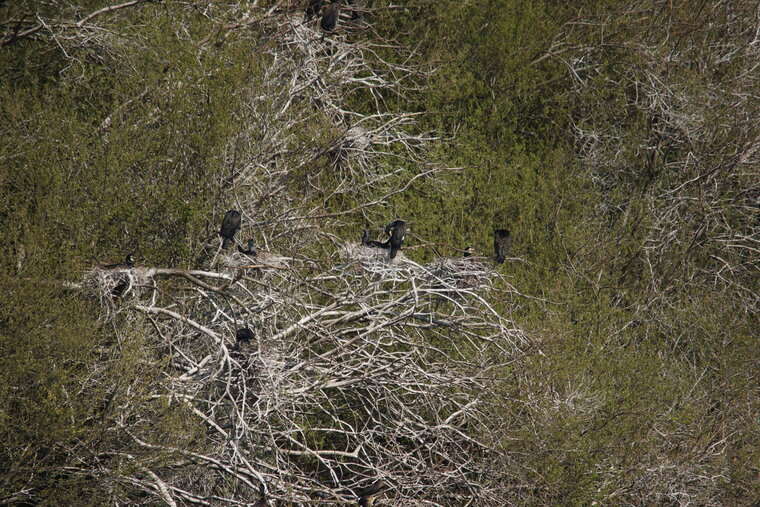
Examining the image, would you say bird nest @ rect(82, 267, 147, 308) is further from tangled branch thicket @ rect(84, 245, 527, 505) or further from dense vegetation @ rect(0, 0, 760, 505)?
dense vegetation @ rect(0, 0, 760, 505)

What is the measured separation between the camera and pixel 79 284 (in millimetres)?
10125

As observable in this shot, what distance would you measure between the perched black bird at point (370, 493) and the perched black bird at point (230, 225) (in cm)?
308

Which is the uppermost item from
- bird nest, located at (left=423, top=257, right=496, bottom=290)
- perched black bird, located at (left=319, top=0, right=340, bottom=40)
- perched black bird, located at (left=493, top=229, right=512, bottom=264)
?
perched black bird, located at (left=319, top=0, right=340, bottom=40)

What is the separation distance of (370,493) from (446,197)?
585 cm

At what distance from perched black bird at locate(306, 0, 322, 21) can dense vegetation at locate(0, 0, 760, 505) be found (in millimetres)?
170

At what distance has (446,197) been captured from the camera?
606 inches

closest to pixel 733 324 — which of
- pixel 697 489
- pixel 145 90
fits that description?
pixel 697 489

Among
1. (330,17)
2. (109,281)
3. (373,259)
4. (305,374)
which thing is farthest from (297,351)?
(330,17)

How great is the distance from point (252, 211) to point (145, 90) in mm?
1944

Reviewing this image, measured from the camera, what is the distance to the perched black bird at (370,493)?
1076 centimetres

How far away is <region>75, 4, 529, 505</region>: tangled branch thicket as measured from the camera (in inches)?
396

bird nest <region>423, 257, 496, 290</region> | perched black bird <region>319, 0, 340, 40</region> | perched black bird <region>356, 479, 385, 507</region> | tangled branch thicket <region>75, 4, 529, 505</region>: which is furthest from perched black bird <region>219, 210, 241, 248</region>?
perched black bird <region>319, 0, 340, 40</region>

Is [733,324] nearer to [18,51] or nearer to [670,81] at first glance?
[670,81]

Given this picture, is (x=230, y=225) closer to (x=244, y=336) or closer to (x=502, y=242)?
(x=244, y=336)
